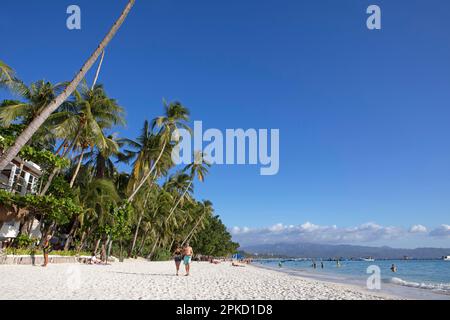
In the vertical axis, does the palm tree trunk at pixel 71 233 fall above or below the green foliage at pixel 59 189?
below

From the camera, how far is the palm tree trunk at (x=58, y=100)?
10.7 meters

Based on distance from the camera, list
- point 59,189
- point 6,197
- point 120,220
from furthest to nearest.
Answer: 1. point 120,220
2. point 59,189
3. point 6,197

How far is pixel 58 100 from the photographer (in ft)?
36.7

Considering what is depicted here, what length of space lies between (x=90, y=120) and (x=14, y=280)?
11.5 m

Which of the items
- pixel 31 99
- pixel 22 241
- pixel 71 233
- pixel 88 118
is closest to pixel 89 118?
pixel 88 118

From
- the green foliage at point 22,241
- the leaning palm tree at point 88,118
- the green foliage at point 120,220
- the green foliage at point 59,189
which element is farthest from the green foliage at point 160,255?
the green foliage at point 22,241

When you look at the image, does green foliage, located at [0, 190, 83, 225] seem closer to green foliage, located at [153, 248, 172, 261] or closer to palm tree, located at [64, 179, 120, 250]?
palm tree, located at [64, 179, 120, 250]

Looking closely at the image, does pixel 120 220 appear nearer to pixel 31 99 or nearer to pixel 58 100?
pixel 31 99

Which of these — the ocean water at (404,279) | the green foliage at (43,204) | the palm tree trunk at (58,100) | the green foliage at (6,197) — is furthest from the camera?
the ocean water at (404,279)

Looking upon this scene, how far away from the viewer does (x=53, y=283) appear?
31.7ft

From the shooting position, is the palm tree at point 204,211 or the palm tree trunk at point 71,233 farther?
the palm tree at point 204,211

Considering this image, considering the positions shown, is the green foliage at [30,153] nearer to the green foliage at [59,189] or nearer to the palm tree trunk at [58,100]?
the green foliage at [59,189]
